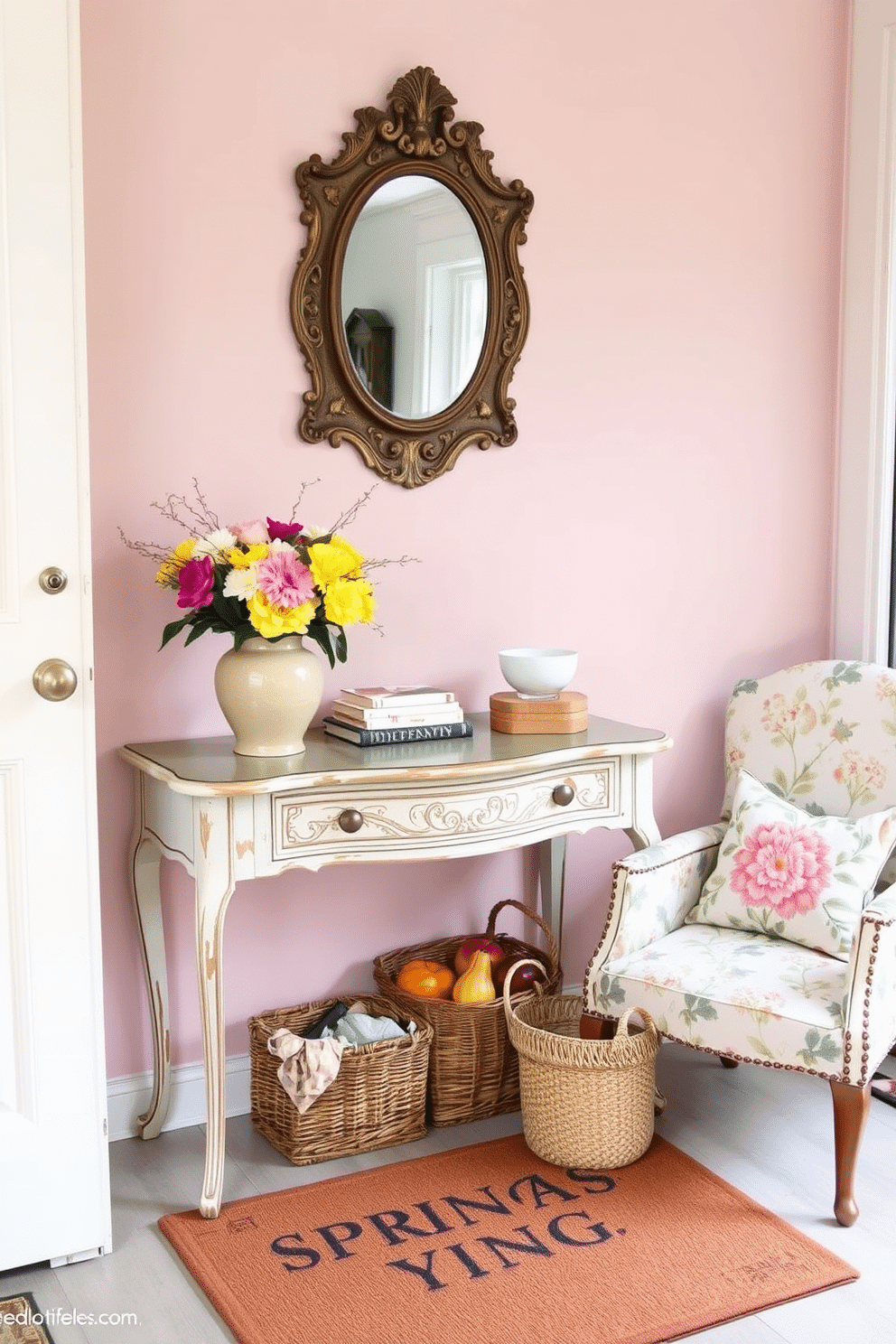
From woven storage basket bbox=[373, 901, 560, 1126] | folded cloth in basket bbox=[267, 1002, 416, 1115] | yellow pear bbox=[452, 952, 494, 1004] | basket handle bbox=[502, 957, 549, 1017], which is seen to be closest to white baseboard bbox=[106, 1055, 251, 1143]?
folded cloth in basket bbox=[267, 1002, 416, 1115]

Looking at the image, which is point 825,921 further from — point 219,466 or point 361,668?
point 219,466

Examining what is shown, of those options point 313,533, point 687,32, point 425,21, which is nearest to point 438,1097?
point 313,533

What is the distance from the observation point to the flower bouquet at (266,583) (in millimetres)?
2225

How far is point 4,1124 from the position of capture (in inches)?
81.7

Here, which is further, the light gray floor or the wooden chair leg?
the wooden chair leg

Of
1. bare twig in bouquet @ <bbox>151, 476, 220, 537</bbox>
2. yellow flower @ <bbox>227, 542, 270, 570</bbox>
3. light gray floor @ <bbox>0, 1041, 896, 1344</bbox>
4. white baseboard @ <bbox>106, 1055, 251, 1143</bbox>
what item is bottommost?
light gray floor @ <bbox>0, 1041, 896, 1344</bbox>

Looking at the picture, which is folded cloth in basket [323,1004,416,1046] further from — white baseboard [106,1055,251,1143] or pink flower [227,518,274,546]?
pink flower [227,518,274,546]

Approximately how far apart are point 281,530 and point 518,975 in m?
1.12

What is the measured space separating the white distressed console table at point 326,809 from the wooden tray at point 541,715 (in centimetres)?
2

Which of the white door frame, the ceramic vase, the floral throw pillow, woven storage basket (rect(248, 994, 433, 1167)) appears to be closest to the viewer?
the ceramic vase

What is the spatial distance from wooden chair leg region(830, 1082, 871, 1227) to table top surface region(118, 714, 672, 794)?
0.72 metres

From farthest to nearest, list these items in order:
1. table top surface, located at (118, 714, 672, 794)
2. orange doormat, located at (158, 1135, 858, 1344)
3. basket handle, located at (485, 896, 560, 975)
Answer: basket handle, located at (485, 896, 560, 975) → table top surface, located at (118, 714, 672, 794) → orange doormat, located at (158, 1135, 858, 1344)

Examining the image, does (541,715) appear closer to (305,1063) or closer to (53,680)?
(305,1063)

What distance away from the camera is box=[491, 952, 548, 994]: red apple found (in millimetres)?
2701
